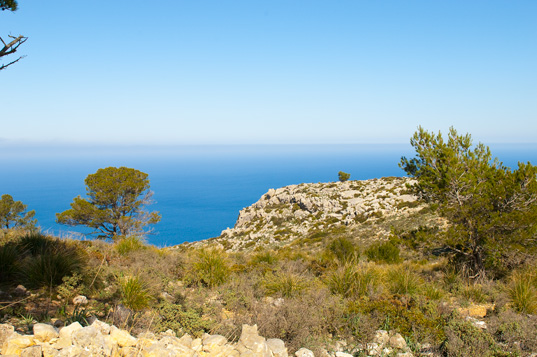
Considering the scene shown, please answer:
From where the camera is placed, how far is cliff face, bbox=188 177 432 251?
104 ft

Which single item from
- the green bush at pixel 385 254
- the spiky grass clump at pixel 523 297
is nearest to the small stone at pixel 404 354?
the spiky grass clump at pixel 523 297

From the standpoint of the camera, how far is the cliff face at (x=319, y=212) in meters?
31.8

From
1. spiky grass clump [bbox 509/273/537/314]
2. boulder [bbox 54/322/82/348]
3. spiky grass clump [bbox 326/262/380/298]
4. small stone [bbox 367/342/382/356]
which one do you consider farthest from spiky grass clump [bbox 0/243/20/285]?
spiky grass clump [bbox 509/273/537/314]

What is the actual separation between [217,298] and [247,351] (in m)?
3.13

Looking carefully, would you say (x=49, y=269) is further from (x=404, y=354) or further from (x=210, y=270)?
(x=404, y=354)

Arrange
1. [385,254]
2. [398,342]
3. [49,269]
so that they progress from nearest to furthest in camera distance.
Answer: [398,342] → [49,269] → [385,254]

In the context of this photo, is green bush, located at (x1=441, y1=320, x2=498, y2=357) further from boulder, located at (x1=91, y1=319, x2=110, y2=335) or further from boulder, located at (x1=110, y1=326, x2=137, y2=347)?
boulder, located at (x1=91, y1=319, x2=110, y2=335)

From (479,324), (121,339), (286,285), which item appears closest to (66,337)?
(121,339)

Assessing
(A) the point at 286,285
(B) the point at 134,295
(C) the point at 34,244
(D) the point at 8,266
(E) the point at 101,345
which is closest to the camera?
(E) the point at 101,345

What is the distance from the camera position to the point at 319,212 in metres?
38.6

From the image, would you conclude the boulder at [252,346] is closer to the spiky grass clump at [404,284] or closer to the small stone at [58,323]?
the small stone at [58,323]

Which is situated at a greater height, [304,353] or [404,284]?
[304,353]

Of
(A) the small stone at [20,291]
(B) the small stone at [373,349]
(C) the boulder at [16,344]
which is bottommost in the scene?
(B) the small stone at [373,349]

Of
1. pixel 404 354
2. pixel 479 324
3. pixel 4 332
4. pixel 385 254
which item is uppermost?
pixel 4 332
